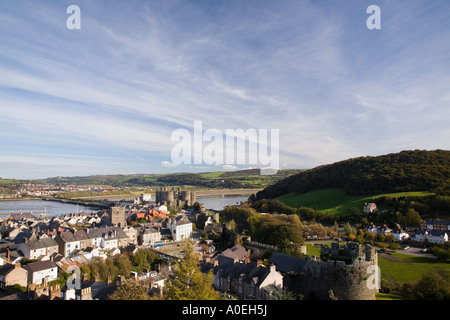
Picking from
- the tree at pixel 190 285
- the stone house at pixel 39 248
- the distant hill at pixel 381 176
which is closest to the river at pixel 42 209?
the stone house at pixel 39 248

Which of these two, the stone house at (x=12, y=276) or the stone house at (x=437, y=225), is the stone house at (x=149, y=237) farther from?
the stone house at (x=437, y=225)

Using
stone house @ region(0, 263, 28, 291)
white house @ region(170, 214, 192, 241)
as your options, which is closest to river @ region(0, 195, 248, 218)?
white house @ region(170, 214, 192, 241)

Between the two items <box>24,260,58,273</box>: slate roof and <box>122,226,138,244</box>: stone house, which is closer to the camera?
<box>24,260,58,273</box>: slate roof

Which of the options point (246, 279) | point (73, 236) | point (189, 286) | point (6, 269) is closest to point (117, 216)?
point (73, 236)

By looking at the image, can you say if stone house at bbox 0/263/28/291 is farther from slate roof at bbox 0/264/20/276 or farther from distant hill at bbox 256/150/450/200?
distant hill at bbox 256/150/450/200

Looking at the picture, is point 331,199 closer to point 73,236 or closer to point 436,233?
point 436,233
